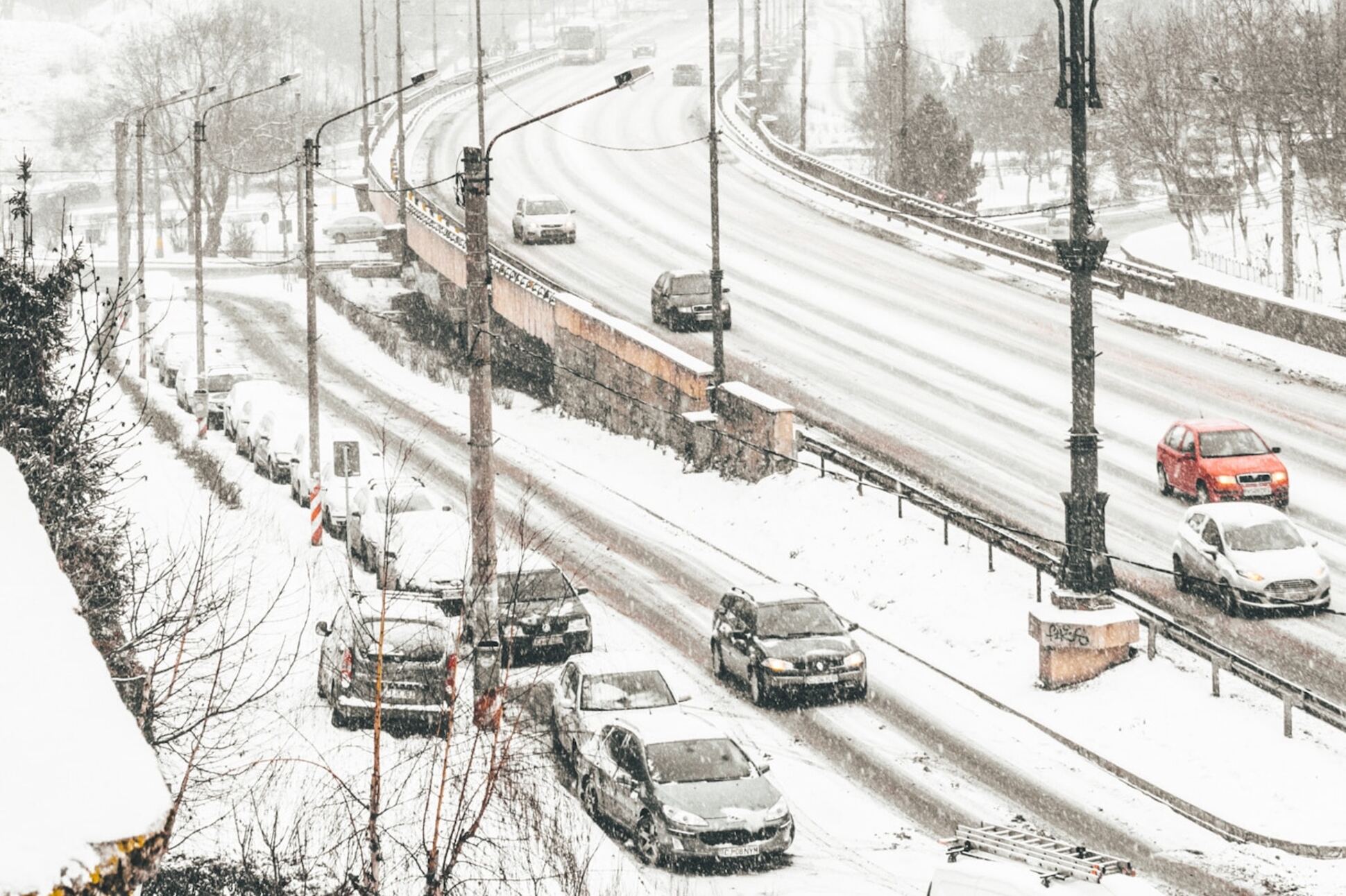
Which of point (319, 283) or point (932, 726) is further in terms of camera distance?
point (319, 283)

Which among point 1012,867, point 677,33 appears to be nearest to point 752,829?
point 1012,867

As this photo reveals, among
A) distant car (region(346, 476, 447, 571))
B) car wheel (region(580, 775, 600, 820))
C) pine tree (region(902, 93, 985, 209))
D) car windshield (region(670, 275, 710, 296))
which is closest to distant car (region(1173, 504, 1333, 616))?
car wheel (region(580, 775, 600, 820))

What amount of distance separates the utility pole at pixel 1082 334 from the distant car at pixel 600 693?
543cm

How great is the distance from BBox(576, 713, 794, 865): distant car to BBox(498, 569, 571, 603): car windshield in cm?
450

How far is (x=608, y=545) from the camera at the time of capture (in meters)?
30.2

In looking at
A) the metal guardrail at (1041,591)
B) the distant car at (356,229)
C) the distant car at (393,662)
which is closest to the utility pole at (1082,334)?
the metal guardrail at (1041,591)

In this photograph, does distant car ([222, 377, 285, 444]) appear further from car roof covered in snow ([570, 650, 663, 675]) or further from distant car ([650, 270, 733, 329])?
car roof covered in snow ([570, 650, 663, 675])

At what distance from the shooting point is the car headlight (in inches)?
638

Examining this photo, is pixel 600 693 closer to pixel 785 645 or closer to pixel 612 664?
pixel 612 664

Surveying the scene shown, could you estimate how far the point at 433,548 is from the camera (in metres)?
22.7

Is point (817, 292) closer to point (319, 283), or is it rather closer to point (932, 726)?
point (319, 283)

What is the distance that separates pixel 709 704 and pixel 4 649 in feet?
61.5

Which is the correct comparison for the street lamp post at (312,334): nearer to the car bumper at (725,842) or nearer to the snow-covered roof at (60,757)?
the car bumper at (725,842)

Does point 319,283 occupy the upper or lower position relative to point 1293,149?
lower
